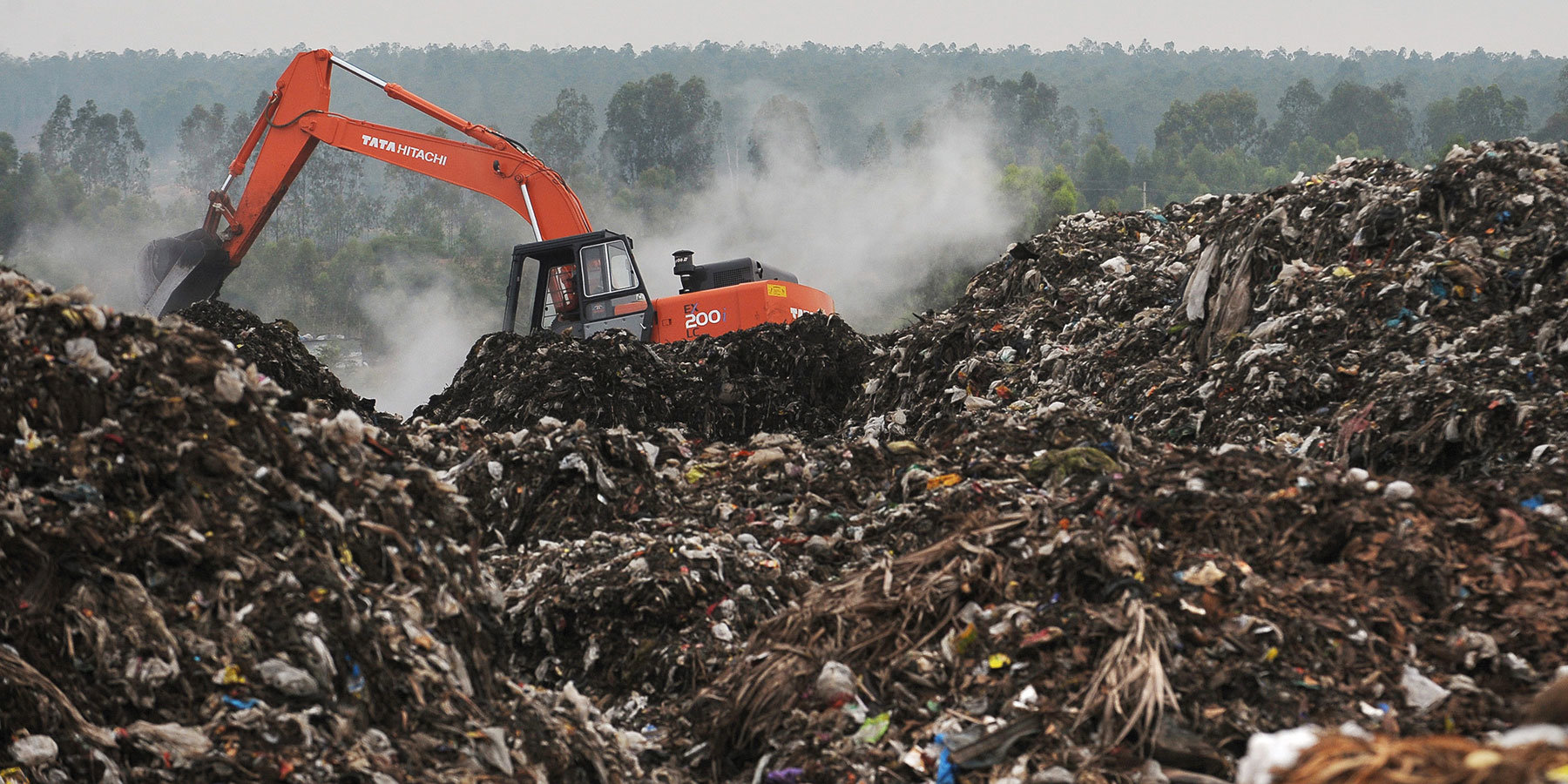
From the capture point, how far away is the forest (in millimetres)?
61094

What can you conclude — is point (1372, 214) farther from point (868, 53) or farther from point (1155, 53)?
point (1155, 53)

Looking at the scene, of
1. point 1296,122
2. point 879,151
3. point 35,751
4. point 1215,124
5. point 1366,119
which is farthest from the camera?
point 879,151

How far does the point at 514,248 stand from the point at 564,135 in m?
77.3

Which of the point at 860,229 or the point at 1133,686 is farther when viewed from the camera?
the point at 860,229

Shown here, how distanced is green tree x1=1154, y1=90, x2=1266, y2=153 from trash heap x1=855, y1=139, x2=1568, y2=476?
260ft

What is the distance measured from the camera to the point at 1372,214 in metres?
7.75

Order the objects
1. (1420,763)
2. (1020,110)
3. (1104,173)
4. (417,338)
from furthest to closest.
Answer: (1020,110) < (1104,173) < (417,338) < (1420,763)

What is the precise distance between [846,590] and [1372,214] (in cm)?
496

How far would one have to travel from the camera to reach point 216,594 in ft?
11.6

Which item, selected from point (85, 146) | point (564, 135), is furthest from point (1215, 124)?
point (85, 146)

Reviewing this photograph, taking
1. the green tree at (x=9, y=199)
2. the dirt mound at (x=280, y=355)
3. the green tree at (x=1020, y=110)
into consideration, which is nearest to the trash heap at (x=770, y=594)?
the dirt mound at (x=280, y=355)

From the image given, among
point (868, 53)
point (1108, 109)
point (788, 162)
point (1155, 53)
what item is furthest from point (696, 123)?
point (1155, 53)

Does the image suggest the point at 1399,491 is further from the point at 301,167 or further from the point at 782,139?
the point at 782,139

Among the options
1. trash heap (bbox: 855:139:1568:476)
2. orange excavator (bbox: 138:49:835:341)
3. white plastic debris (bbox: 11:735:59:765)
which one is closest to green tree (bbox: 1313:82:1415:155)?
orange excavator (bbox: 138:49:835:341)
